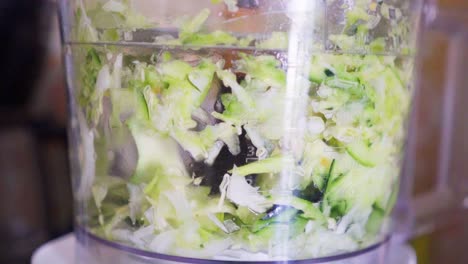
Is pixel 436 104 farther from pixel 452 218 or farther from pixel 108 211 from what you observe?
pixel 108 211

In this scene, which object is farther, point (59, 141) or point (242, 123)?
point (59, 141)

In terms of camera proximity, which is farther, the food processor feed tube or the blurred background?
the blurred background

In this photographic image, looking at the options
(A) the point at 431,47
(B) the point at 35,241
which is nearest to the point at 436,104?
(A) the point at 431,47

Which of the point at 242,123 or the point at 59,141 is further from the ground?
the point at 242,123

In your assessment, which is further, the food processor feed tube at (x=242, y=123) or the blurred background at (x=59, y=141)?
the blurred background at (x=59, y=141)
